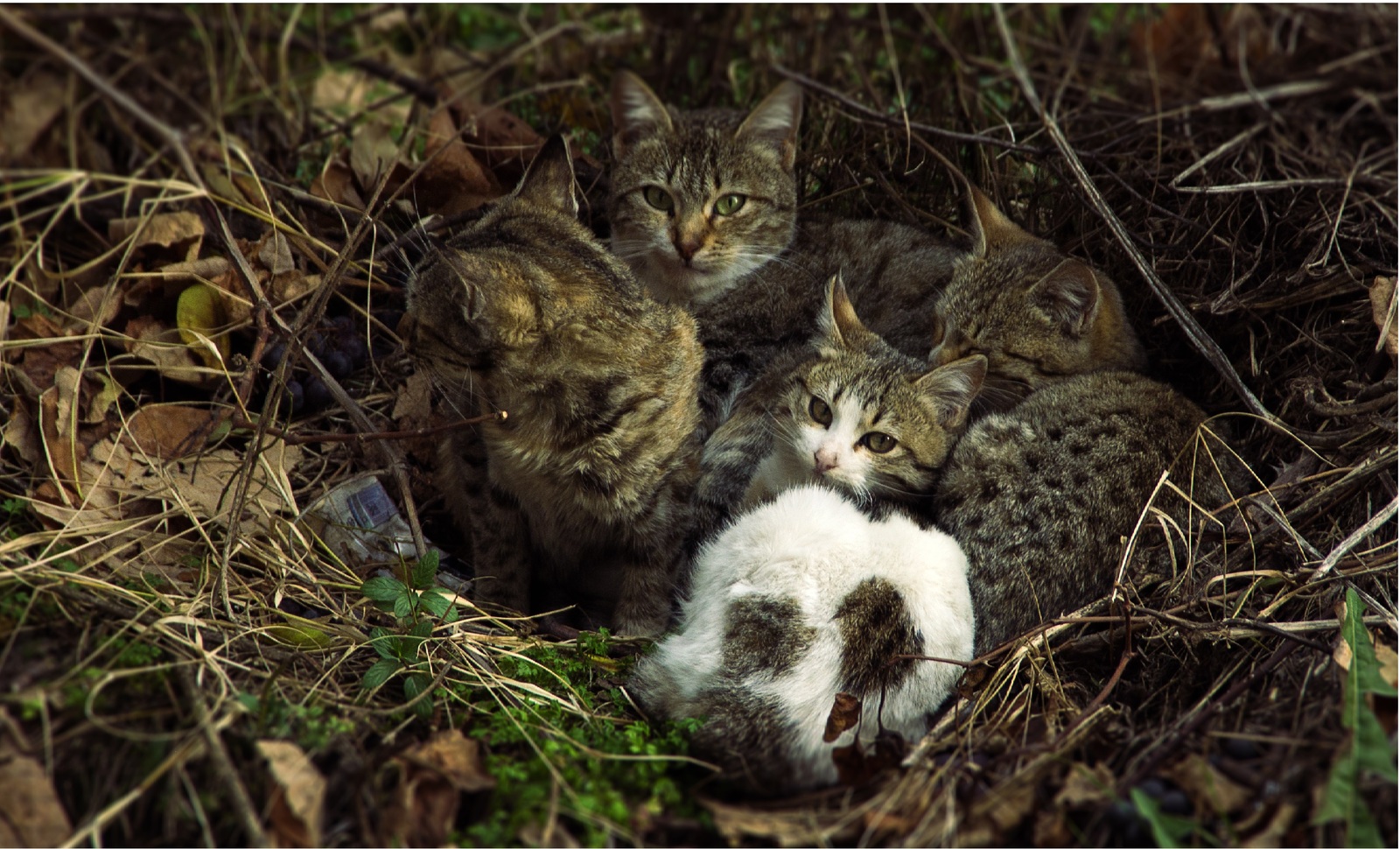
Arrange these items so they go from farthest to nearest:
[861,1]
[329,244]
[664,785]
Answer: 1. [861,1]
2. [329,244]
3. [664,785]

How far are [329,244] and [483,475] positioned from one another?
1274 mm

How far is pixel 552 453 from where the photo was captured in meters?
3.01

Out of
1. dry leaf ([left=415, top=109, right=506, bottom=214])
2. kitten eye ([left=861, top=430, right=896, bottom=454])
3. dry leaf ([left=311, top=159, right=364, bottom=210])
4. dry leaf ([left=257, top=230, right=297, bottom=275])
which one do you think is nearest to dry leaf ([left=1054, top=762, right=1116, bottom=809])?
kitten eye ([left=861, top=430, right=896, bottom=454])

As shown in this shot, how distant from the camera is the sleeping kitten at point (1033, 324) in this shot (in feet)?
11.9

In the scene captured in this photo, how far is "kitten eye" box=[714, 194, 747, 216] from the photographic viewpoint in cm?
427

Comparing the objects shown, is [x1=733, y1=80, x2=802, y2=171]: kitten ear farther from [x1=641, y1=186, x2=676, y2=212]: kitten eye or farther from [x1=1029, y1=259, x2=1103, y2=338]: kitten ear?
[x1=1029, y1=259, x2=1103, y2=338]: kitten ear

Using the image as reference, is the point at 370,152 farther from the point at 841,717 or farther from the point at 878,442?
the point at 841,717

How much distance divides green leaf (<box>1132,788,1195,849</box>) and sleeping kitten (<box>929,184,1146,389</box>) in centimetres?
193

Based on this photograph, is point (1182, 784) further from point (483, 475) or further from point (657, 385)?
point (483, 475)

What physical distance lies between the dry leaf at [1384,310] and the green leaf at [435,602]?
10.1ft

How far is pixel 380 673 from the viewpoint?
8.50 feet

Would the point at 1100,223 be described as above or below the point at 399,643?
above

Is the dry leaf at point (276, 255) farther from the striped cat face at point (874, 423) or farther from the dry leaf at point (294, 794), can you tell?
the dry leaf at point (294, 794)

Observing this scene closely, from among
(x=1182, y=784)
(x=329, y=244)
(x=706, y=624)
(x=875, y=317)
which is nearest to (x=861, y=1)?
(x=875, y=317)
